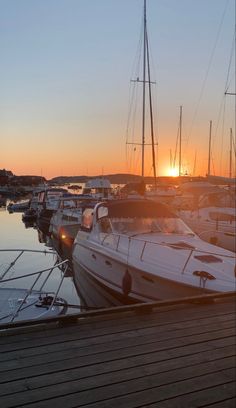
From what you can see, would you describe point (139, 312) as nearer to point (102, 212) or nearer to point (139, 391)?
point (139, 391)

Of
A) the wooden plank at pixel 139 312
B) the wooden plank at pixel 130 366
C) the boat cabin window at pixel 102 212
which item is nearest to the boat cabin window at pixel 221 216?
the boat cabin window at pixel 102 212

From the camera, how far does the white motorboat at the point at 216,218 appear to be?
17.2m

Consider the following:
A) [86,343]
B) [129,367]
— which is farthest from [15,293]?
[129,367]

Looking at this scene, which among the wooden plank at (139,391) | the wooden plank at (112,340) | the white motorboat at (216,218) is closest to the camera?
the wooden plank at (139,391)

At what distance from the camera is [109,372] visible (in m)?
4.07

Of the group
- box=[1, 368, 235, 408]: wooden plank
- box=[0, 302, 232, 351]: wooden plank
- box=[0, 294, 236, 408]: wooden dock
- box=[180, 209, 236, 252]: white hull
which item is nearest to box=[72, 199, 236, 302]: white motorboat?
box=[0, 302, 232, 351]: wooden plank

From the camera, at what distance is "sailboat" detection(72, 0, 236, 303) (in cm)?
788

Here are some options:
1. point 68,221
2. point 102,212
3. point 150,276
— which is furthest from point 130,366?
point 68,221

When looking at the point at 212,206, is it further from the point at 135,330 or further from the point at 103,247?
the point at 135,330

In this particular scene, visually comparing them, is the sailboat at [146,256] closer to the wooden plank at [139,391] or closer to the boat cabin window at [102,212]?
the boat cabin window at [102,212]

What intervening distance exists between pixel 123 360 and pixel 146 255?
4658 mm

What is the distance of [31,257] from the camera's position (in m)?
20.1

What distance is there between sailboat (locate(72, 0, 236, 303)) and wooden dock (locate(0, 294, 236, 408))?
1.98 metres

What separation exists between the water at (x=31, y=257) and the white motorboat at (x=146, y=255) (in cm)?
150
